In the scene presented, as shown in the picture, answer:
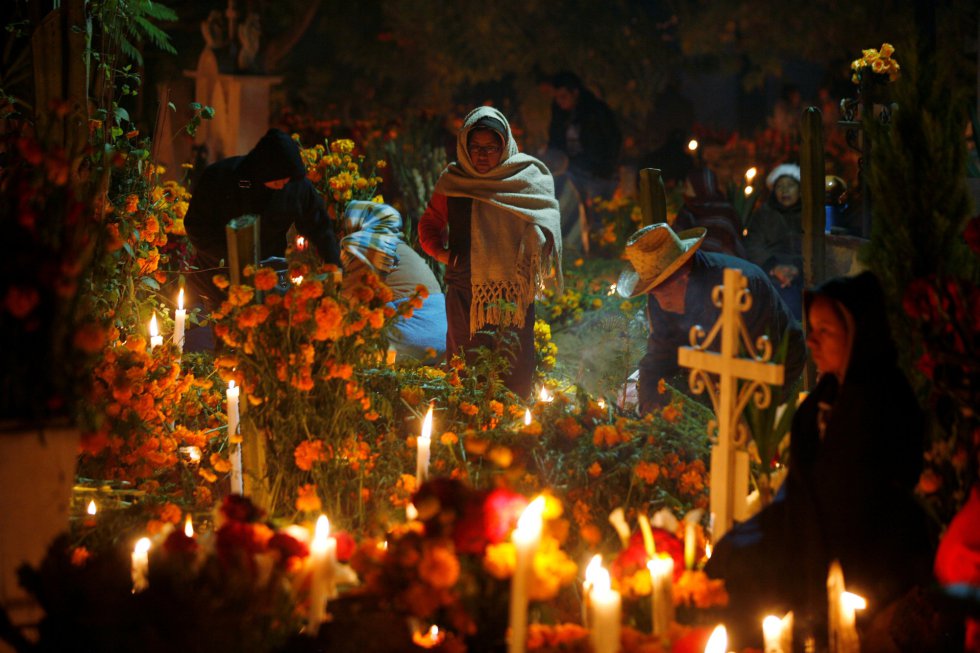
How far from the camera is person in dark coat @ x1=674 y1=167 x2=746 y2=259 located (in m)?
8.47

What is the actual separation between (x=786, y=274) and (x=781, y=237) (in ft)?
2.78

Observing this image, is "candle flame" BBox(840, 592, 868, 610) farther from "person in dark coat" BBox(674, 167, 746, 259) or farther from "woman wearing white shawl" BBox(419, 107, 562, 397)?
"person in dark coat" BBox(674, 167, 746, 259)

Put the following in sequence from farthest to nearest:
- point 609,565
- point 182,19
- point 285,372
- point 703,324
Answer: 1. point 182,19
2. point 703,324
3. point 285,372
4. point 609,565

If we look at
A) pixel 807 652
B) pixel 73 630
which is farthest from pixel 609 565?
pixel 73 630

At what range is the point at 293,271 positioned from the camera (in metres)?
4.22

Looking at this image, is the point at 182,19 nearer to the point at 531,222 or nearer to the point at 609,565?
the point at 531,222

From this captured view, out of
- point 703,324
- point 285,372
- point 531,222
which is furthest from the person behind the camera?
point 531,222

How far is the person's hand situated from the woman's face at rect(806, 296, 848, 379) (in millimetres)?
5809

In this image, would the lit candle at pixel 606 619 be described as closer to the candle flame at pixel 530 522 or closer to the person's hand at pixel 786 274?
the candle flame at pixel 530 522

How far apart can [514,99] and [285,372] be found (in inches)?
530

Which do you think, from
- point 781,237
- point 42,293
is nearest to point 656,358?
point 42,293

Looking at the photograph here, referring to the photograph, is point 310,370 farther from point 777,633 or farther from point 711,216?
point 711,216

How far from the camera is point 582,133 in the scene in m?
14.8

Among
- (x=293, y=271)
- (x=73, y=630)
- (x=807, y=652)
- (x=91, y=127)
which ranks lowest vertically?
(x=807, y=652)
